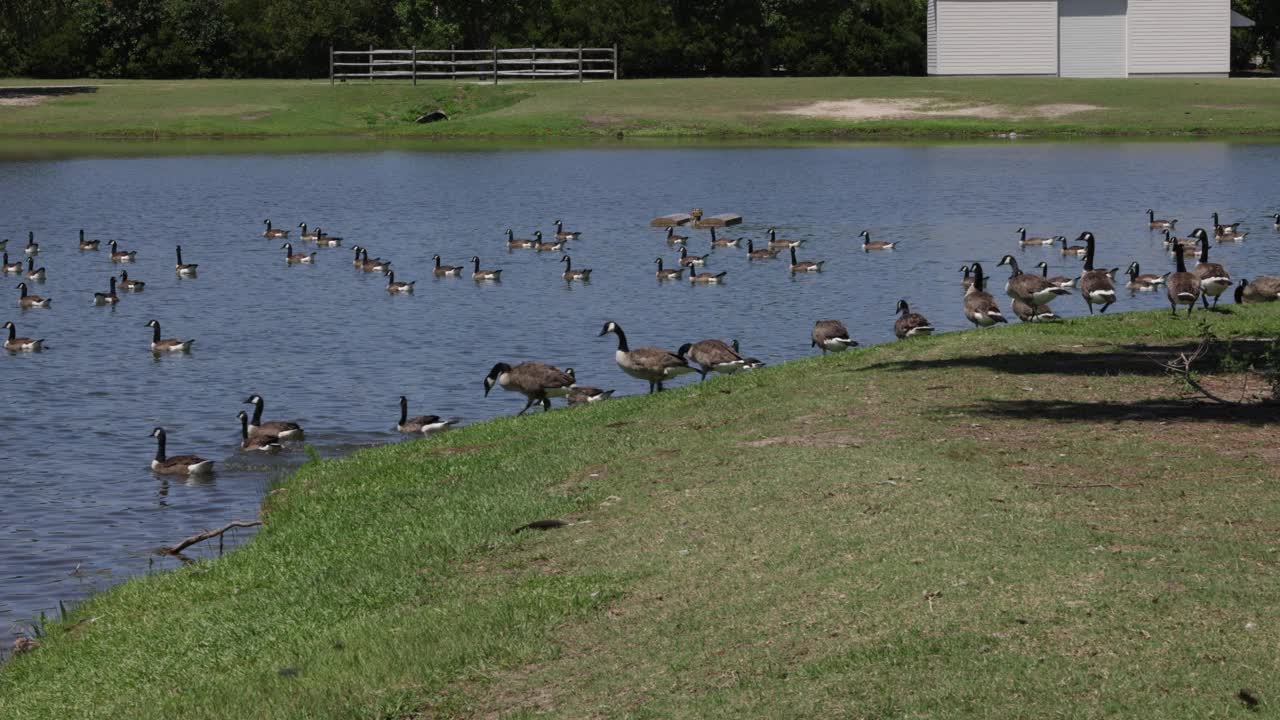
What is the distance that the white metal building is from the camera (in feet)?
320

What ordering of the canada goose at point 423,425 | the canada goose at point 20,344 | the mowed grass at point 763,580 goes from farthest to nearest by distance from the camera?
the canada goose at point 20,344 → the canada goose at point 423,425 → the mowed grass at point 763,580

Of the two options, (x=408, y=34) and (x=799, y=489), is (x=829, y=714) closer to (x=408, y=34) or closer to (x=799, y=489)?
(x=799, y=489)

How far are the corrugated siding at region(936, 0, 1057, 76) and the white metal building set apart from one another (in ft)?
0.19

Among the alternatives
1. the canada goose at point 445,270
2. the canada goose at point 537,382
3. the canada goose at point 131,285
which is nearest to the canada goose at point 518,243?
the canada goose at point 445,270

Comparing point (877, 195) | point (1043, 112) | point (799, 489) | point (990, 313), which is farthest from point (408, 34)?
point (799, 489)

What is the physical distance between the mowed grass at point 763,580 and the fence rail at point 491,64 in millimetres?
79962

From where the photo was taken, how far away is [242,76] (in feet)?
362

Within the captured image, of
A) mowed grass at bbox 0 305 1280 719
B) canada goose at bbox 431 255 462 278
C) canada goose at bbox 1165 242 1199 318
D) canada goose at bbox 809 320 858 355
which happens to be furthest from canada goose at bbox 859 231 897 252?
mowed grass at bbox 0 305 1280 719

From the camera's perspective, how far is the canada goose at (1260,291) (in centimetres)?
2644

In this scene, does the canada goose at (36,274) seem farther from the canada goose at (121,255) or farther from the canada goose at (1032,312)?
the canada goose at (1032,312)

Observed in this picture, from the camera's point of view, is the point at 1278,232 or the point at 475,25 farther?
the point at 475,25

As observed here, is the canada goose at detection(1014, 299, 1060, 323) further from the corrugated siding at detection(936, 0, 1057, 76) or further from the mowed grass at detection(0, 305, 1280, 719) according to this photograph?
the corrugated siding at detection(936, 0, 1057, 76)

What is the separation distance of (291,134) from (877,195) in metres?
39.3

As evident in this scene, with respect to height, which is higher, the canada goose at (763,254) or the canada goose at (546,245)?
the canada goose at (546,245)
